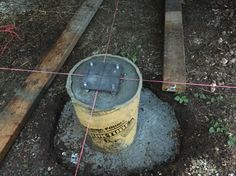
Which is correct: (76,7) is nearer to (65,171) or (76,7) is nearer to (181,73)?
(181,73)

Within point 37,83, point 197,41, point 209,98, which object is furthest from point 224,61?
point 37,83

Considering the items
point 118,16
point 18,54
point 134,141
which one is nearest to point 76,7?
point 118,16

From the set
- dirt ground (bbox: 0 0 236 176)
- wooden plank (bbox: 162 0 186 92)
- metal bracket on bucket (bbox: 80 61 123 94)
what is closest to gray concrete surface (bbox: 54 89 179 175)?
dirt ground (bbox: 0 0 236 176)

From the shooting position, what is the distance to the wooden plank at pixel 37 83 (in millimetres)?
2502

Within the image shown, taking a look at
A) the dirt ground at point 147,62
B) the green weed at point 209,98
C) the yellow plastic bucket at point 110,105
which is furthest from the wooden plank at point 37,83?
the green weed at point 209,98

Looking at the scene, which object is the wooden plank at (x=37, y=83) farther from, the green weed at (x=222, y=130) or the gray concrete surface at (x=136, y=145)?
the green weed at (x=222, y=130)

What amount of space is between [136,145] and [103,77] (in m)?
0.68

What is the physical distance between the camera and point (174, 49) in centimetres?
289

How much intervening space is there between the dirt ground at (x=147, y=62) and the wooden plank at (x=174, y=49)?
115 millimetres

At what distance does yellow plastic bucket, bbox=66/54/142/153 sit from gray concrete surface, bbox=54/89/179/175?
0.70ft

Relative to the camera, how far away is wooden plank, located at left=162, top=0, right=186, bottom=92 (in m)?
2.69

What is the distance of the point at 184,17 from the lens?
3.32m

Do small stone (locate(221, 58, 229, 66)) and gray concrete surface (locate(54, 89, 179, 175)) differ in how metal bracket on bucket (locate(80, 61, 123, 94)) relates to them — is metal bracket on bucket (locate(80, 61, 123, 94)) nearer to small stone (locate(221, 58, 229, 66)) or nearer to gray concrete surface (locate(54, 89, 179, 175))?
gray concrete surface (locate(54, 89, 179, 175))

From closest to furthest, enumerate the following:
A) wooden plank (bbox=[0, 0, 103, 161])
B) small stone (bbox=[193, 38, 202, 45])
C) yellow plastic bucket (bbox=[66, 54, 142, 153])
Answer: yellow plastic bucket (bbox=[66, 54, 142, 153]) < wooden plank (bbox=[0, 0, 103, 161]) < small stone (bbox=[193, 38, 202, 45])
